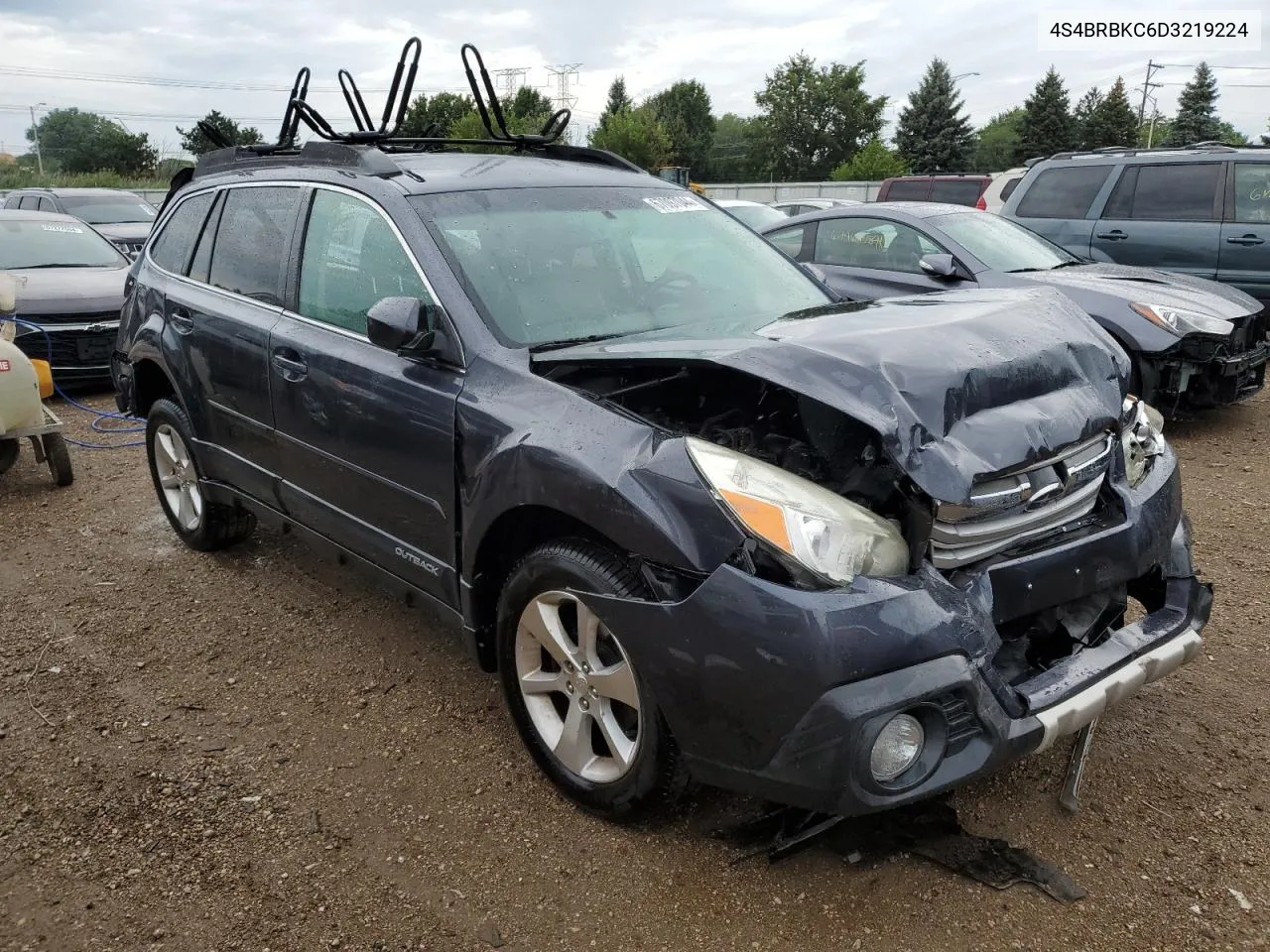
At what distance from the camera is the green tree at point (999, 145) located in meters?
63.4

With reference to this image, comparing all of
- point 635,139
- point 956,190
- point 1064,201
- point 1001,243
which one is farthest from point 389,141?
point 635,139

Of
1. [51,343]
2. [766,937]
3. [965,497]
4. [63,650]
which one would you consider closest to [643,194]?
[965,497]

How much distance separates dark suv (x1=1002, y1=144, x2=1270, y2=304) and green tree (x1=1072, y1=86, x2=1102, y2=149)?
173 feet

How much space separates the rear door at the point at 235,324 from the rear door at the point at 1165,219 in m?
7.40

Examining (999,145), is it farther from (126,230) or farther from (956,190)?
(126,230)

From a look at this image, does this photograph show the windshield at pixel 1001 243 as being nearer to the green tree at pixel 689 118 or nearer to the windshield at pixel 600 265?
the windshield at pixel 600 265

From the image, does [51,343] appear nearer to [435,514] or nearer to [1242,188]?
[435,514]

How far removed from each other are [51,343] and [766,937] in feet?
26.8

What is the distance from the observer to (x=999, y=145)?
269ft

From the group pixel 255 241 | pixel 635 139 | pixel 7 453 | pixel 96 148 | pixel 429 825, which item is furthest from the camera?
pixel 96 148

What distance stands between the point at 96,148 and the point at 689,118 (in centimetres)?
4341

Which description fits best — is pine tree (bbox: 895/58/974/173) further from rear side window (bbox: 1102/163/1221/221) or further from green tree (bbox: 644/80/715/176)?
rear side window (bbox: 1102/163/1221/221)

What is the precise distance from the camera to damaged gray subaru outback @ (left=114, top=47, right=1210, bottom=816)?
2.17 m

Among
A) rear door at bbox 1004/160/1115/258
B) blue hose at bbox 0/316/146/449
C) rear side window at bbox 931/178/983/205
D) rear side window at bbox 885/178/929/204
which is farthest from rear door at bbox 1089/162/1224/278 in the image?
rear side window at bbox 885/178/929/204
